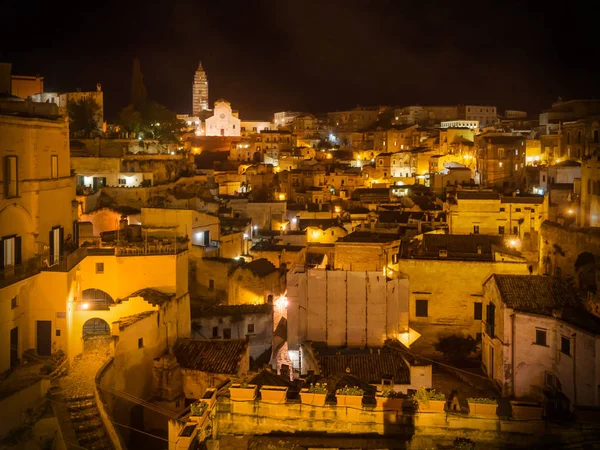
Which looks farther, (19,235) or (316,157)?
(316,157)

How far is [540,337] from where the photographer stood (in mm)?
18734

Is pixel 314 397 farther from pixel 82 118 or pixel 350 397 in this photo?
pixel 82 118

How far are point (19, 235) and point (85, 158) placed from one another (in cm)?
1767

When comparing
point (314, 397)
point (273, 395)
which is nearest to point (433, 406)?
point (314, 397)

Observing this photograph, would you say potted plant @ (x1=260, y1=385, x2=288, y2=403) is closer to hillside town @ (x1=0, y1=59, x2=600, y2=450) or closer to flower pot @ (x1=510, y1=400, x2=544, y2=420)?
hillside town @ (x1=0, y1=59, x2=600, y2=450)

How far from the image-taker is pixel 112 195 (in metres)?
32.3

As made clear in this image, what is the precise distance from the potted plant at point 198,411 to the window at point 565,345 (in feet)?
41.0

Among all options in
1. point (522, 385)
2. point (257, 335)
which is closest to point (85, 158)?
point (257, 335)

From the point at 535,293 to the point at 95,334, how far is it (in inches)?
539

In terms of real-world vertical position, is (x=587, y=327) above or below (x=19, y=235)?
below

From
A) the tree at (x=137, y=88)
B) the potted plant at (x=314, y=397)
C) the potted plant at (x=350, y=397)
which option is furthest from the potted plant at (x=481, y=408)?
the tree at (x=137, y=88)

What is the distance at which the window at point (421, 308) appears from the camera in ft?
78.0

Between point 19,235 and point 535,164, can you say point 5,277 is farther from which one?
point 535,164

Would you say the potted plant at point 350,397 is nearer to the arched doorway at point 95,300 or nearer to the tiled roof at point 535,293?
the arched doorway at point 95,300
